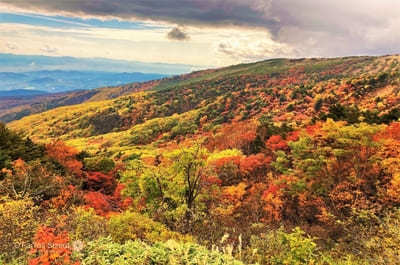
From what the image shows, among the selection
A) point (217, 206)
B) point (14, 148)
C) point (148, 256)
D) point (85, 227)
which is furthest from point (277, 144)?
point (148, 256)

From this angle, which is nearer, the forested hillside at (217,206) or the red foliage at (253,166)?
the forested hillside at (217,206)

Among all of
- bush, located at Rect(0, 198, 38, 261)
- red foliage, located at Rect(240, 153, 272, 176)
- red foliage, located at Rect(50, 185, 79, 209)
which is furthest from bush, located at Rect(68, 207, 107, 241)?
red foliage, located at Rect(240, 153, 272, 176)

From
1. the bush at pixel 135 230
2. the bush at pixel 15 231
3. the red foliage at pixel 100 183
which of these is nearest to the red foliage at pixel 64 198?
the bush at pixel 135 230

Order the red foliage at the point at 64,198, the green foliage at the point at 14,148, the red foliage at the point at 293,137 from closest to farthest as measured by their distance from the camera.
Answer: the red foliage at the point at 64,198
the green foliage at the point at 14,148
the red foliage at the point at 293,137

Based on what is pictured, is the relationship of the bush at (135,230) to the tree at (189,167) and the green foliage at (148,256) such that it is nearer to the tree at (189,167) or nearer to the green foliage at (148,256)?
the green foliage at (148,256)

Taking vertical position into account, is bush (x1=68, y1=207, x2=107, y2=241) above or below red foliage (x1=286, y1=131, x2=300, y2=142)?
above

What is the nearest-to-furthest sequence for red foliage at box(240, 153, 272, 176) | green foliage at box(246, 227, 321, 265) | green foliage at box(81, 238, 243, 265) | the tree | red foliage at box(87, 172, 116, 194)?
green foliage at box(81, 238, 243, 265), green foliage at box(246, 227, 321, 265), the tree, red foliage at box(240, 153, 272, 176), red foliage at box(87, 172, 116, 194)

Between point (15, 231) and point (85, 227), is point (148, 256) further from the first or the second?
point (85, 227)

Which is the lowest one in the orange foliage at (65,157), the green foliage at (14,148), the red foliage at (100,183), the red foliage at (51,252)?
the red foliage at (100,183)

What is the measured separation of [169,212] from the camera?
33.8 m

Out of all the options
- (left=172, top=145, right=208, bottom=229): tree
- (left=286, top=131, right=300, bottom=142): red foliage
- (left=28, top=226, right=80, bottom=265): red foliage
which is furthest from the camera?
(left=286, top=131, right=300, bottom=142): red foliage

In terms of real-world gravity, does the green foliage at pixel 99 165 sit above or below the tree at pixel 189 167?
below

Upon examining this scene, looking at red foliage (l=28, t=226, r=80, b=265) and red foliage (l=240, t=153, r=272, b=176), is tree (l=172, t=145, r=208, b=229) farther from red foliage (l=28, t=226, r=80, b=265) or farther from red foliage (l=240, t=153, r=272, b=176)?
red foliage (l=240, t=153, r=272, b=176)

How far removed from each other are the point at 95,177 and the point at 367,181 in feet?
183
